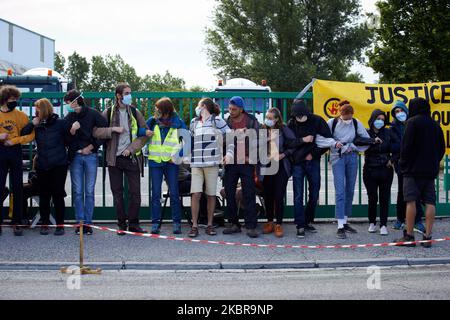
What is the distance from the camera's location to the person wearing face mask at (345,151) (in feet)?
33.6

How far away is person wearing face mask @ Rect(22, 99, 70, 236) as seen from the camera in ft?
32.5

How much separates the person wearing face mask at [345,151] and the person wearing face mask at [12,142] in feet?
15.0

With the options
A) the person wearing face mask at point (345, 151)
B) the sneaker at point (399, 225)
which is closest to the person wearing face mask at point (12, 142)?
the person wearing face mask at point (345, 151)

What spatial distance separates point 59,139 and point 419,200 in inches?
210

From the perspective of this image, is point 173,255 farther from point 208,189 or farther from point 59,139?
point 59,139

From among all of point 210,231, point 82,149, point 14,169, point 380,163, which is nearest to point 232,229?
point 210,231

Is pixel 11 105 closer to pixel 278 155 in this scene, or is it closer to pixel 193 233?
pixel 193 233

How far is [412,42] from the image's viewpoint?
97.0 feet

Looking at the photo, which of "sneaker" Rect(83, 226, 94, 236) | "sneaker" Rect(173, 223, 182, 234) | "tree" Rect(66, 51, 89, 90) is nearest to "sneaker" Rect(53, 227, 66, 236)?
"sneaker" Rect(83, 226, 94, 236)

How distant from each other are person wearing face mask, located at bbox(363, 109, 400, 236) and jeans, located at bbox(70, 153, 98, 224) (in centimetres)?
415

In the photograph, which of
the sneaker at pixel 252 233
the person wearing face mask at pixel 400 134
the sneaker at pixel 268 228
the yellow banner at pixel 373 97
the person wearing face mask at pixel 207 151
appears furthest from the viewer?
the yellow banner at pixel 373 97

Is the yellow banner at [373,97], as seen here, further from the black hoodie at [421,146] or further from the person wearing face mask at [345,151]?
the black hoodie at [421,146]
